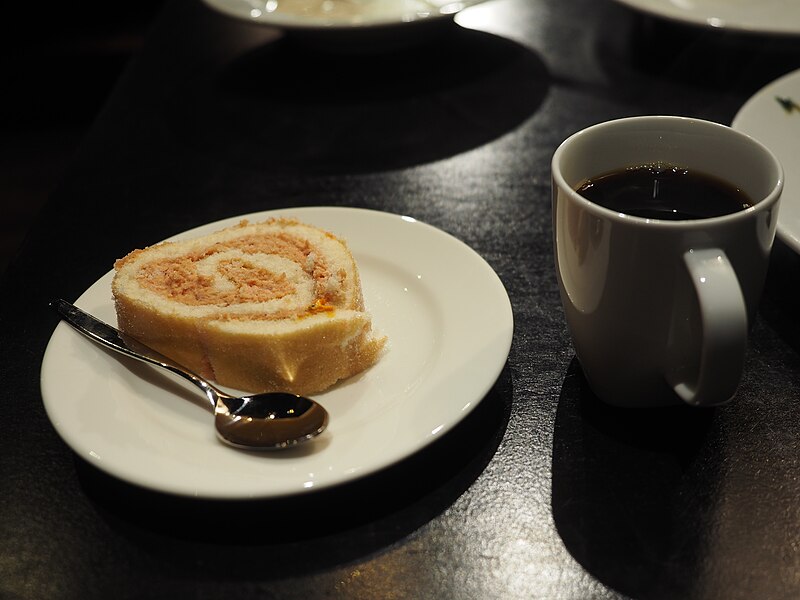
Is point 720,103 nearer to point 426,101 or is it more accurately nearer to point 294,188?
point 426,101

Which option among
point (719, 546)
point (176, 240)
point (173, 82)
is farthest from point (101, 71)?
point (719, 546)

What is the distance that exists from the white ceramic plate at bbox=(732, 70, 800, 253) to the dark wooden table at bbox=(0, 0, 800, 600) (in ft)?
0.32

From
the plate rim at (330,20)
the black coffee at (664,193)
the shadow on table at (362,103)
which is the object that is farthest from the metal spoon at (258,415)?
the plate rim at (330,20)

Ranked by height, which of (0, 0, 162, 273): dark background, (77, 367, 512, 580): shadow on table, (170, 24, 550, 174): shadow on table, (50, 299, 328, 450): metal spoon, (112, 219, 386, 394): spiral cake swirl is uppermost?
(112, 219, 386, 394): spiral cake swirl

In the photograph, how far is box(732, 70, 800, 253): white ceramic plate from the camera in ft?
2.97

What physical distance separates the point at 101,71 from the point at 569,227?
7.31 feet

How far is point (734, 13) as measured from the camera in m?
1.30

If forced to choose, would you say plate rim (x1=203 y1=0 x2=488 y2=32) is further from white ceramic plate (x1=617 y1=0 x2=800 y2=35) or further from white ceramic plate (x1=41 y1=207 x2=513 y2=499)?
white ceramic plate (x1=41 y1=207 x2=513 y2=499)

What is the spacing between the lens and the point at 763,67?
1.32m

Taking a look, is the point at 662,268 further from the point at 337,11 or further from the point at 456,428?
the point at 337,11

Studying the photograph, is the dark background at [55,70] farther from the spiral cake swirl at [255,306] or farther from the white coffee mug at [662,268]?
the white coffee mug at [662,268]

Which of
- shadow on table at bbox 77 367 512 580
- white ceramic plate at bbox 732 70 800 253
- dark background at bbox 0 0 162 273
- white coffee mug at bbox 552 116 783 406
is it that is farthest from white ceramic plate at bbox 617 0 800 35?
dark background at bbox 0 0 162 273

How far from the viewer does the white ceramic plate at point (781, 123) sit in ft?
2.97

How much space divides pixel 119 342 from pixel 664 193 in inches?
19.7
